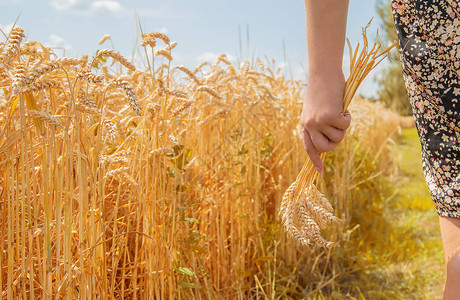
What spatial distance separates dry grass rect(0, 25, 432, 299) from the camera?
3.01 ft

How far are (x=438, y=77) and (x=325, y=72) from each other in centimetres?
23

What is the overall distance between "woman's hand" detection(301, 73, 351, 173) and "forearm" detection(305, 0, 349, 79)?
16 mm

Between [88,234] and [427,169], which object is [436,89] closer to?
[427,169]

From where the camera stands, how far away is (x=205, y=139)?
185 cm

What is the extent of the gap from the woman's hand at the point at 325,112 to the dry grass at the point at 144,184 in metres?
0.33

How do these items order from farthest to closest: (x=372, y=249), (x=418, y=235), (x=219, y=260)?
(x=418, y=235) < (x=372, y=249) < (x=219, y=260)

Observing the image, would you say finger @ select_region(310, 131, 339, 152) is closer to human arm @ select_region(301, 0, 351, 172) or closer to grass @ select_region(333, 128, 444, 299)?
human arm @ select_region(301, 0, 351, 172)

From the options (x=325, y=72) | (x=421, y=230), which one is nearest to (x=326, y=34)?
(x=325, y=72)

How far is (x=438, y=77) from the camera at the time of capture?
894 mm

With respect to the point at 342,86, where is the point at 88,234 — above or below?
below

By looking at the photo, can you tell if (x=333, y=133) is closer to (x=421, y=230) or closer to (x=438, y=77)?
(x=438, y=77)

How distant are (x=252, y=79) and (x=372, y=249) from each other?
146 cm

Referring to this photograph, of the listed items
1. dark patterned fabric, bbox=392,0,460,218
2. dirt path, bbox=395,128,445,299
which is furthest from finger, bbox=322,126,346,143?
dirt path, bbox=395,128,445,299

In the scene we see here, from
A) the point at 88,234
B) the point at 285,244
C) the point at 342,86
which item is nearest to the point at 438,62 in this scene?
the point at 342,86
